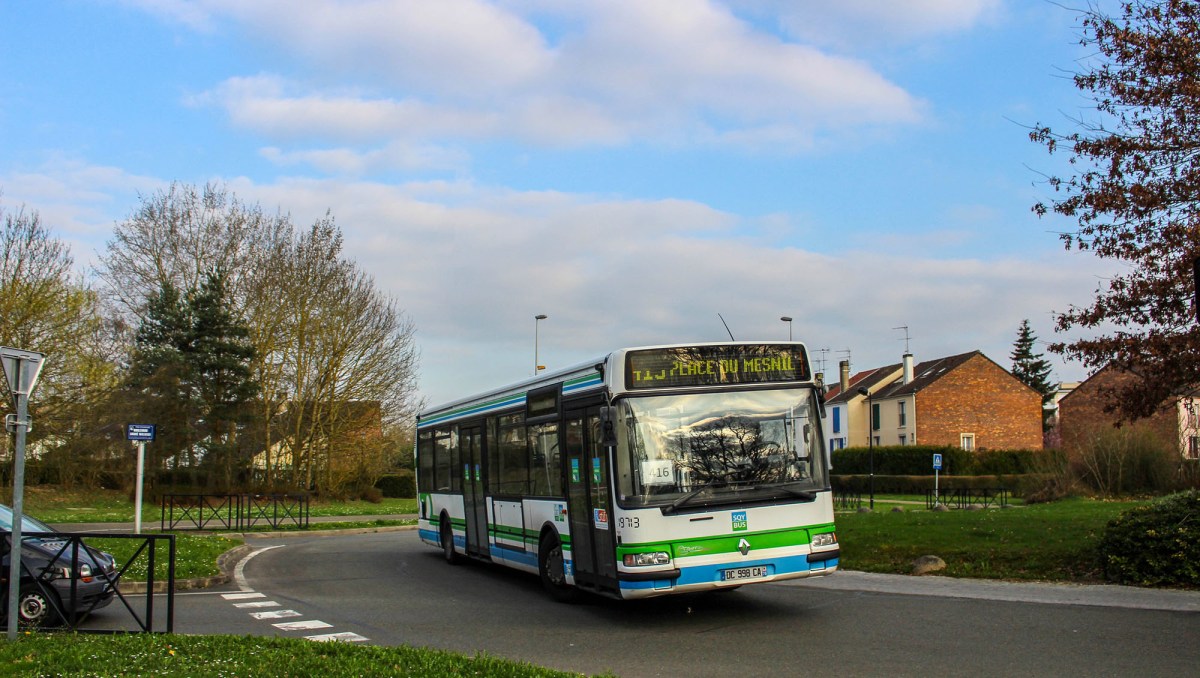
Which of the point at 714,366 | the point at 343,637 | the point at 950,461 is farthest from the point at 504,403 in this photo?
the point at 950,461

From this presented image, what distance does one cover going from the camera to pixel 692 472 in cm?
1073

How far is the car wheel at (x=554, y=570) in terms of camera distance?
12598mm

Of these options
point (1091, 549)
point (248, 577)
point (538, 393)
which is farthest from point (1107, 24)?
point (248, 577)

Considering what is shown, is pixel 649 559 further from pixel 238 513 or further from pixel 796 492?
pixel 238 513

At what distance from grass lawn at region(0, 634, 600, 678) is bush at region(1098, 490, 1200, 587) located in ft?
29.2

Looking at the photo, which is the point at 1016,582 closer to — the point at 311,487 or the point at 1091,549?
the point at 1091,549

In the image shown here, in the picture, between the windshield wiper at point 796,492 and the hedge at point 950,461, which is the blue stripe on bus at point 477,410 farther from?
the hedge at point 950,461

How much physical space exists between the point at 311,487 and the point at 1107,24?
42553mm

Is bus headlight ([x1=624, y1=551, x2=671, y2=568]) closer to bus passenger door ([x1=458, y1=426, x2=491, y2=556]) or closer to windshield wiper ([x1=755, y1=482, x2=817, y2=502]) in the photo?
windshield wiper ([x1=755, y1=482, x2=817, y2=502])

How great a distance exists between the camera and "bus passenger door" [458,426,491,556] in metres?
16.2

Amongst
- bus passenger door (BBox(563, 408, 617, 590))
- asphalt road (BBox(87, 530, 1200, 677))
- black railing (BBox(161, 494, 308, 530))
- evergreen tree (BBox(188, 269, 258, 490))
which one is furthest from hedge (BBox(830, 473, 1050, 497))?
bus passenger door (BBox(563, 408, 617, 590))

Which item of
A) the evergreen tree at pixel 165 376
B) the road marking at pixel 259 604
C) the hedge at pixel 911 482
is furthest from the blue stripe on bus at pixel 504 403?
the hedge at pixel 911 482

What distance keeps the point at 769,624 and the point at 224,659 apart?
5451 mm

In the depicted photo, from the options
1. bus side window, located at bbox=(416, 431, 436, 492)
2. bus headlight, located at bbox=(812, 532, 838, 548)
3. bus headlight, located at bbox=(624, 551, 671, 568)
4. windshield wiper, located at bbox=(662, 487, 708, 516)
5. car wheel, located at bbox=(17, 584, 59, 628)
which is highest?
bus side window, located at bbox=(416, 431, 436, 492)
